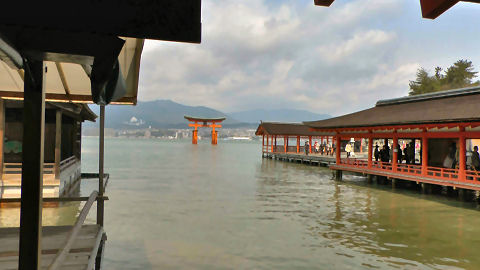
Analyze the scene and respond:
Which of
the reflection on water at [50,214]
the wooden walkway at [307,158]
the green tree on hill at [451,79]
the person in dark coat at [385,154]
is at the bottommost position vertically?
the reflection on water at [50,214]

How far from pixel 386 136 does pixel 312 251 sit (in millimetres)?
12536

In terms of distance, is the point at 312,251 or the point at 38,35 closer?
the point at 38,35

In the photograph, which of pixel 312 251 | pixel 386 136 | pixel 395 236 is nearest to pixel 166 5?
pixel 312 251

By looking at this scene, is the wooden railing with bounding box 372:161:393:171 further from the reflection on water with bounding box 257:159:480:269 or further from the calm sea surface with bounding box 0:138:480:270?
the calm sea surface with bounding box 0:138:480:270

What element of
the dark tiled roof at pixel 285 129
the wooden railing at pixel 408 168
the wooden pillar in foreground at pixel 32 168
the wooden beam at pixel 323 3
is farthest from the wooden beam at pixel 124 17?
the dark tiled roof at pixel 285 129

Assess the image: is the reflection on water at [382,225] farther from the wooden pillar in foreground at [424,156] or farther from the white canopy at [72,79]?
the white canopy at [72,79]

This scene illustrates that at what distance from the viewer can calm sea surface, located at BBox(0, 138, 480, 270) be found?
25.1 feet

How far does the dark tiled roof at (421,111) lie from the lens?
1448cm

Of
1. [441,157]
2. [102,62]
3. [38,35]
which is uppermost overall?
[38,35]

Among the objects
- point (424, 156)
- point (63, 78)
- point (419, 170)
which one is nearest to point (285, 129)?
point (419, 170)

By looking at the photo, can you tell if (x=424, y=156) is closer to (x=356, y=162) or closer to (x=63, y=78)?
(x=356, y=162)

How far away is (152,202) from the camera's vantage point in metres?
14.5

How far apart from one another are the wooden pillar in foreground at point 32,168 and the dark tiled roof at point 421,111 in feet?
47.8

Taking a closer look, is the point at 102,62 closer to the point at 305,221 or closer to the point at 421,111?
the point at 305,221
